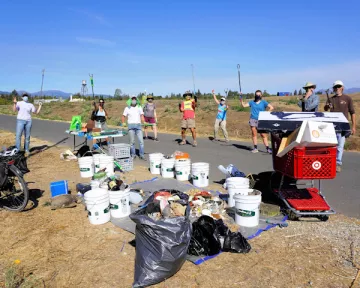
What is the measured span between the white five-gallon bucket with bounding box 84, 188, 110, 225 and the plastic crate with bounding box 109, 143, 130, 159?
3347 mm

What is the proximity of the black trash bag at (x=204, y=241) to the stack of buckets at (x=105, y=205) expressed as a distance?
162cm

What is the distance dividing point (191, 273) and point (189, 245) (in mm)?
407

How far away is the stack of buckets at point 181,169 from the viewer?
23.1 ft

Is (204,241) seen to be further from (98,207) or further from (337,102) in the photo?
(337,102)

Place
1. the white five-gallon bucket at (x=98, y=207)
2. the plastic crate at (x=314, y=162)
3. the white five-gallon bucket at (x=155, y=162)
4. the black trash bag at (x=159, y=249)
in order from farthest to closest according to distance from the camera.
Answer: the white five-gallon bucket at (x=155, y=162) → the white five-gallon bucket at (x=98, y=207) → the plastic crate at (x=314, y=162) → the black trash bag at (x=159, y=249)

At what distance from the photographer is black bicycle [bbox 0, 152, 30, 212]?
225 inches

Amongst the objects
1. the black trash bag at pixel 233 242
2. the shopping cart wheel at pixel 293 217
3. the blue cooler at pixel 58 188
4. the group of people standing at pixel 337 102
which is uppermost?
the group of people standing at pixel 337 102

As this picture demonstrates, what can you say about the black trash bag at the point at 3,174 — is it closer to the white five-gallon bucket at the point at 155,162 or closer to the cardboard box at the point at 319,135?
the white five-gallon bucket at the point at 155,162

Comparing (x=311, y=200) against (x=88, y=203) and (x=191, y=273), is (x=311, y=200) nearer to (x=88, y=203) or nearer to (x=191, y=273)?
(x=191, y=273)

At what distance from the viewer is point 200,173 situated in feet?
23.0

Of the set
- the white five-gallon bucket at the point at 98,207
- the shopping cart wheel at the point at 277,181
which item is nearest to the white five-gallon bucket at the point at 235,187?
the shopping cart wheel at the point at 277,181

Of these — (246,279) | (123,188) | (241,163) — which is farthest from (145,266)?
(241,163)

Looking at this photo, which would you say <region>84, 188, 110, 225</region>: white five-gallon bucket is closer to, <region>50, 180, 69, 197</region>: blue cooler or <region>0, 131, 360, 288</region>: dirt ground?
<region>0, 131, 360, 288</region>: dirt ground

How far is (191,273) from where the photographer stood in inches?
147
